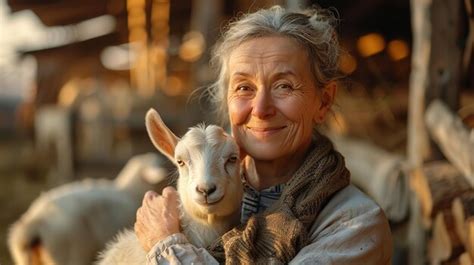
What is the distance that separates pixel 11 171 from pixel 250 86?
1272 centimetres

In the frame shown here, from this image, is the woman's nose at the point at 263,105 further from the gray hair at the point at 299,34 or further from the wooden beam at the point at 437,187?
the wooden beam at the point at 437,187

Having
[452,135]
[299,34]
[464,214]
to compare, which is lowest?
[464,214]

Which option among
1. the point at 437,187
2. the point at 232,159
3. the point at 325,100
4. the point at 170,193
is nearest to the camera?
the point at 232,159

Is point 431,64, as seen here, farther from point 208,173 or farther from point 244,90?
point 208,173

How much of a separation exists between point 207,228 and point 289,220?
1.10 feet

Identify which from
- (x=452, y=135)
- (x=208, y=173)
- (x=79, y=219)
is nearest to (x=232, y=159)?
(x=208, y=173)

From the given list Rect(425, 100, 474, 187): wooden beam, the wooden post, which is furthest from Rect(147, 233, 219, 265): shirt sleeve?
the wooden post

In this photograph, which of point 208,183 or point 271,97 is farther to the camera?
point 271,97

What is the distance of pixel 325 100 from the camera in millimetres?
3123

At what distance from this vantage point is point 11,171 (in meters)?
14.9

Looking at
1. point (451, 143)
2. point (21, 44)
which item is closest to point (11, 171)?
point (21, 44)

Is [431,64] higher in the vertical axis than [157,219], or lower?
lower

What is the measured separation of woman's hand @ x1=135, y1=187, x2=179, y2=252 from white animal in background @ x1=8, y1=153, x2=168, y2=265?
282 cm

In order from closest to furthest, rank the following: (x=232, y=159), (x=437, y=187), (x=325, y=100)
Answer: (x=232, y=159) → (x=325, y=100) → (x=437, y=187)
